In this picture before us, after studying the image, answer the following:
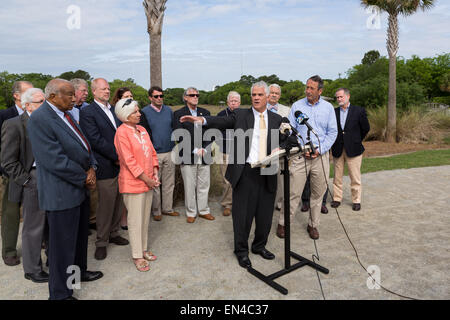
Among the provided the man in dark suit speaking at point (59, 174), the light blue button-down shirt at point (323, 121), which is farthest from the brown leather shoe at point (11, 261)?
the light blue button-down shirt at point (323, 121)

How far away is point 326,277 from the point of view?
3809 mm

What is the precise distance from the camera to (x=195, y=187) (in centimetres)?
605

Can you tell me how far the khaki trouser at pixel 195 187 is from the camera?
19.3 ft

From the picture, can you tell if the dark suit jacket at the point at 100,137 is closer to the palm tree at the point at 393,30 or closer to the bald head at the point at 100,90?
the bald head at the point at 100,90

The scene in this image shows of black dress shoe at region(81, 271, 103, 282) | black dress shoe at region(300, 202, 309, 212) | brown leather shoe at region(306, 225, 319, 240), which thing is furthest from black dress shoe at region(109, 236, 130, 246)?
black dress shoe at region(300, 202, 309, 212)

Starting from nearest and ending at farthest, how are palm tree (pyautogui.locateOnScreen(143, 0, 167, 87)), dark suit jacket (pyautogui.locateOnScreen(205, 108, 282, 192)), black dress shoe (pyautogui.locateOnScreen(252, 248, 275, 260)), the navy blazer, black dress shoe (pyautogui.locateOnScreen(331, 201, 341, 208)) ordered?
the navy blazer
dark suit jacket (pyautogui.locateOnScreen(205, 108, 282, 192))
black dress shoe (pyautogui.locateOnScreen(252, 248, 275, 260))
black dress shoe (pyautogui.locateOnScreen(331, 201, 341, 208))
palm tree (pyautogui.locateOnScreen(143, 0, 167, 87))

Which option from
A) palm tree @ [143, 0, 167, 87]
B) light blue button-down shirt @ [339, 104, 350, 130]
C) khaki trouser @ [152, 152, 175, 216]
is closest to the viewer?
khaki trouser @ [152, 152, 175, 216]

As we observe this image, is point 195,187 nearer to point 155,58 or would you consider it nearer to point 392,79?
point 155,58

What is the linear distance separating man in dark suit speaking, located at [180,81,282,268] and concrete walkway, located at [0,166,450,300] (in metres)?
A: 0.49

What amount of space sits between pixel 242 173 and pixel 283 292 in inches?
57.8

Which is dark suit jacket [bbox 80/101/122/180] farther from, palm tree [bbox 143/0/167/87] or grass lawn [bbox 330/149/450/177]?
grass lawn [bbox 330/149/450/177]

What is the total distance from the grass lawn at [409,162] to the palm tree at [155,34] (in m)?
5.84

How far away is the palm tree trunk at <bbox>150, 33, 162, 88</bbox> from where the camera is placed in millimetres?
7797

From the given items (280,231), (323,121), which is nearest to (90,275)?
(280,231)
